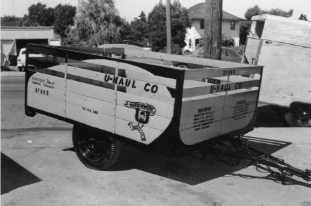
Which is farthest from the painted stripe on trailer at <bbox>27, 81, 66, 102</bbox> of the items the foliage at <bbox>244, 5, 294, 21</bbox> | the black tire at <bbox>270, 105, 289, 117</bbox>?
the foliage at <bbox>244, 5, 294, 21</bbox>

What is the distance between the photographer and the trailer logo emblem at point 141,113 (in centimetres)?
453

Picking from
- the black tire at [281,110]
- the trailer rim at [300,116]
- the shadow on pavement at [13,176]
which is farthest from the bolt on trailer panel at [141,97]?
the black tire at [281,110]

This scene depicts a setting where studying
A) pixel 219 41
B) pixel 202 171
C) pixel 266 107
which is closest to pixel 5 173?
pixel 202 171

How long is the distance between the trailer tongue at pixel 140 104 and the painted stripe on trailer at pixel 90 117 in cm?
1

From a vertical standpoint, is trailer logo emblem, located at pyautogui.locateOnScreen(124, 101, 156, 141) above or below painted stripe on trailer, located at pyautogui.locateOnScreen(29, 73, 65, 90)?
below

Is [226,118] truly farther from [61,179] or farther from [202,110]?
[61,179]

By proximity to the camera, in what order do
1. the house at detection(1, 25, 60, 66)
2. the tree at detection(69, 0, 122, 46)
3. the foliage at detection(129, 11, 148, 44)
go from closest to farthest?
the tree at detection(69, 0, 122, 46) → the house at detection(1, 25, 60, 66) → the foliage at detection(129, 11, 148, 44)

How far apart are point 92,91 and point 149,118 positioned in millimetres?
1033

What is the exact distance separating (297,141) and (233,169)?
236cm

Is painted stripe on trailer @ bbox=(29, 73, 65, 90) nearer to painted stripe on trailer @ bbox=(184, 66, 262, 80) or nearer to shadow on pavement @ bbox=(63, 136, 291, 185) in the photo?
shadow on pavement @ bbox=(63, 136, 291, 185)

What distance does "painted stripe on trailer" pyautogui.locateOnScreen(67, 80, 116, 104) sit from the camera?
4.95m

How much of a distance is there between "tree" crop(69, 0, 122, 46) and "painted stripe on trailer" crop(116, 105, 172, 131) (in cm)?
2742

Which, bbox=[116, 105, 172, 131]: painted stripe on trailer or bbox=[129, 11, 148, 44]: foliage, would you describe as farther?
bbox=[129, 11, 148, 44]: foliage

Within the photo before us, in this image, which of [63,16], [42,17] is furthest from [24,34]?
[42,17]
